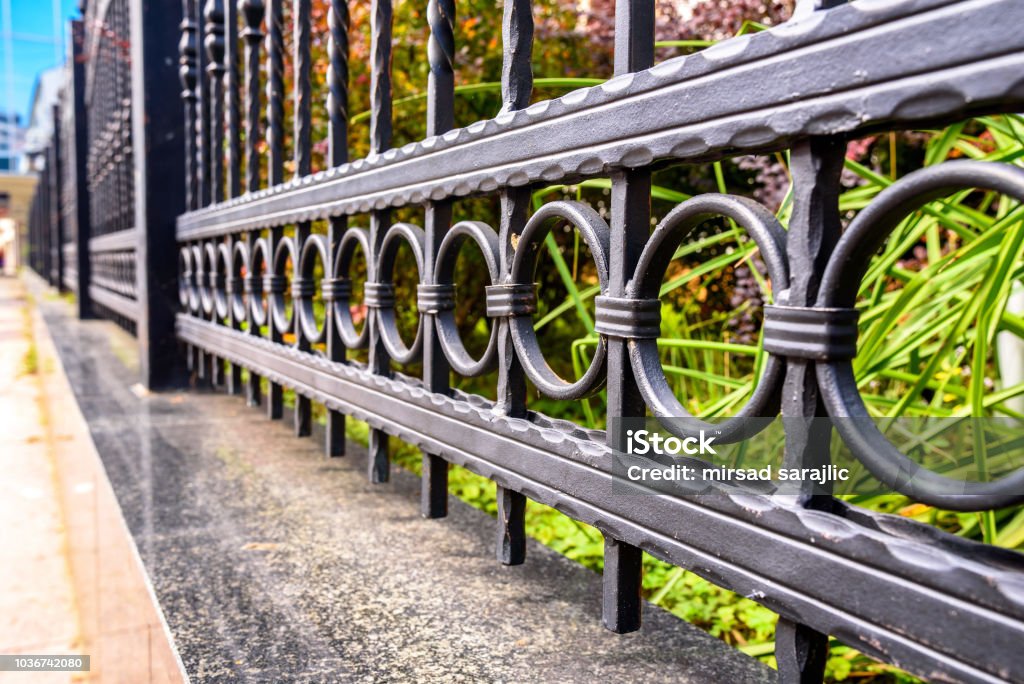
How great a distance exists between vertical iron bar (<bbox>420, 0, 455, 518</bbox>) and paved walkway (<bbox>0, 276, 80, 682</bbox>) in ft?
2.90

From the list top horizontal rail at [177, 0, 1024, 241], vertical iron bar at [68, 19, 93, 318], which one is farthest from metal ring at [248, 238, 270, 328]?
vertical iron bar at [68, 19, 93, 318]

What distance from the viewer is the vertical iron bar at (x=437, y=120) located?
1.08 meters

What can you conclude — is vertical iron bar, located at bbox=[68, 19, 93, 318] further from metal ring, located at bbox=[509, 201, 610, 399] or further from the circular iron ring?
metal ring, located at bbox=[509, 201, 610, 399]

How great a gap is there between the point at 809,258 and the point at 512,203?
0.44 m

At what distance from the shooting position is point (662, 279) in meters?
0.76

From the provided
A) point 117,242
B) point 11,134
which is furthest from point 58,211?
point 11,134

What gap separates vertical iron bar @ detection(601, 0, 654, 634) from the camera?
744 millimetres

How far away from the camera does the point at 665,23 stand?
9.87 ft

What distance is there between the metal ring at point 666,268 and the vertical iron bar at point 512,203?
9.2 inches

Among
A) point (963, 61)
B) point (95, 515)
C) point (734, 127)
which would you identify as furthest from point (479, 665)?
point (95, 515)

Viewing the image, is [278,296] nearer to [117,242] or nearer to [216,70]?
[216,70]

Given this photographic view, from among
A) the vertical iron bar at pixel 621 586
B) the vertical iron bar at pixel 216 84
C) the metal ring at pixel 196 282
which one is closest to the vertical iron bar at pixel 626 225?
the vertical iron bar at pixel 621 586

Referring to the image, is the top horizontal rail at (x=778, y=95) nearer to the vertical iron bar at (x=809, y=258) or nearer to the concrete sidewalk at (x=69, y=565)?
the vertical iron bar at (x=809, y=258)

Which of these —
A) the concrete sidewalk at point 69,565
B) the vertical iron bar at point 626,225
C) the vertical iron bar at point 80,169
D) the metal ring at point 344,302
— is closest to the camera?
the vertical iron bar at point 626,225
